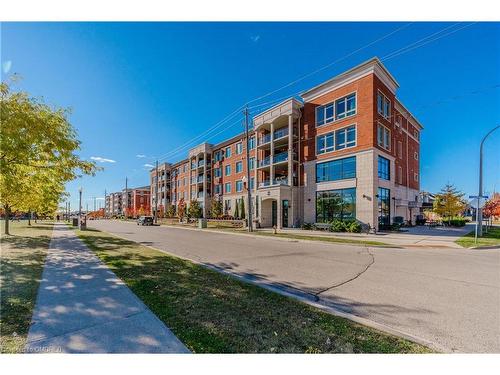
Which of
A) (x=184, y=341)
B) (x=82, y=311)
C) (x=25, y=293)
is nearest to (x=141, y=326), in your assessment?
(x=184, y=341)

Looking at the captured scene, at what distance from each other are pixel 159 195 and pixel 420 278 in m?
73.4

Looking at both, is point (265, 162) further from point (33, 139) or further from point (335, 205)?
point (33, 139)

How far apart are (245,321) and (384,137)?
26.9 meters

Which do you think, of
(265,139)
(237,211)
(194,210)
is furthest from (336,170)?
(194,210)

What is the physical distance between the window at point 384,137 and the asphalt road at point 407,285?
1580 centimetres

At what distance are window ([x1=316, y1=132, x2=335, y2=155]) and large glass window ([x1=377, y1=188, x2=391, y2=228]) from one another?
6378 millimetres

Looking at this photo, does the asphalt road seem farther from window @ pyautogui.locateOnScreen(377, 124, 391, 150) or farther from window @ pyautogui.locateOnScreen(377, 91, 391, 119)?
window @ pyautogui.locateOnScreen(377, 91, 391, 119)

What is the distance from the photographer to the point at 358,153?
981 inches

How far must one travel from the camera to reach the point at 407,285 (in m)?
6.96

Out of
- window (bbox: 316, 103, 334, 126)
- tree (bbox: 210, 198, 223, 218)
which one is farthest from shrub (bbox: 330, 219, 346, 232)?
tree (bbox: 210, 198, 223, 218)

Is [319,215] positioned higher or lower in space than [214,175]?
lower

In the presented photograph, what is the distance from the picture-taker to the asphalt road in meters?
4.39

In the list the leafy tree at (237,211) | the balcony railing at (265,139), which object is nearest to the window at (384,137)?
the balcony railing at (265,139)

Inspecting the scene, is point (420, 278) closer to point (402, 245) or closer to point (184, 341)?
point (184, 341)
